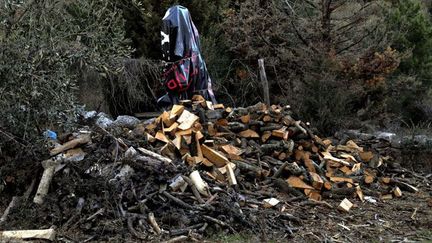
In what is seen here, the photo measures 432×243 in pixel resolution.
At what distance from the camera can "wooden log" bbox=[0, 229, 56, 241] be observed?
5004mm

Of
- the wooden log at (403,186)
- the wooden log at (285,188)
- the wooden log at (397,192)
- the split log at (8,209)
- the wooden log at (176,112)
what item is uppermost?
the wooden log at (176,112)

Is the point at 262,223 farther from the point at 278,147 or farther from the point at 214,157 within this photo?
the point at 278,147

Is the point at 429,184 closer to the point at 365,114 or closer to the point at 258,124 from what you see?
the point at 258,124

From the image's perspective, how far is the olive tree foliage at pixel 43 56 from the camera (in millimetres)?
5723

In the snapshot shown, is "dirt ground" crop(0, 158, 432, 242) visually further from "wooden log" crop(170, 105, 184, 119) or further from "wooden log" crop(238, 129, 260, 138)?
"wooden log" crop(170, 105, 184, 119)

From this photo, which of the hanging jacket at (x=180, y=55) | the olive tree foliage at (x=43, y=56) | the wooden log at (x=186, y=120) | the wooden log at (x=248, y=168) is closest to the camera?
the olive tree foliage at (x=43, y=56)

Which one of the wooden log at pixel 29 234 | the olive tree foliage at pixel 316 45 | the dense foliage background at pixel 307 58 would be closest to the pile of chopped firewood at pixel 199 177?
the wooden log at pixel 29 234

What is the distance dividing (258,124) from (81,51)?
9.27 ft

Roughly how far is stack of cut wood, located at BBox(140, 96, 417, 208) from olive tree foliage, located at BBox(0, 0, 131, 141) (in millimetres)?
1335

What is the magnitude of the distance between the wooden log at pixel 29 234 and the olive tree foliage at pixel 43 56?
1.23 meters

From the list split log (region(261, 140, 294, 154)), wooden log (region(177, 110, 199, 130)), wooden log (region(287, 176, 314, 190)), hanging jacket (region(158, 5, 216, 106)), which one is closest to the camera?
wooden log (region(287, 176, 314, 190))

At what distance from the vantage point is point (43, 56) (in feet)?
19.0

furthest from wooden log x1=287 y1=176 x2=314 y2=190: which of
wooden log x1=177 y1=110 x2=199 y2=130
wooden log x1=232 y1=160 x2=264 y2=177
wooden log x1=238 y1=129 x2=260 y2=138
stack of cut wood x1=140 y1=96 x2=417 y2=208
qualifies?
wooden log x1=177 y1=110 x2=199 y2=130

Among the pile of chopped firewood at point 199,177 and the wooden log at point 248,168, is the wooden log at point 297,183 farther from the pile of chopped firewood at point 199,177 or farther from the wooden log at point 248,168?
the wooden log at point 248,168
